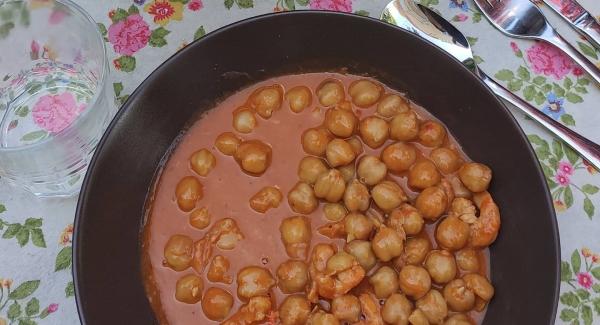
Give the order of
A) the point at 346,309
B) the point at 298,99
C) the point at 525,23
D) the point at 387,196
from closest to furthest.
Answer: the point at 346,309
the point at 387,196
the point at 298,99
the point at 525,23

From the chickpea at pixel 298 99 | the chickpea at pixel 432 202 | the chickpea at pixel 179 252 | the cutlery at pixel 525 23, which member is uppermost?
the cutlery at pixel 525 23

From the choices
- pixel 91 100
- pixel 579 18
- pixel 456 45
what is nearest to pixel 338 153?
pixel 456 45

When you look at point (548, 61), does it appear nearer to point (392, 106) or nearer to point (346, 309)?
point (392, 106)

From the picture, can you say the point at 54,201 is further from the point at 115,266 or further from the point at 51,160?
the point at 115,266

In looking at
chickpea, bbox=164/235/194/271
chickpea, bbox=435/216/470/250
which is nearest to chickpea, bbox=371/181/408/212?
chickpea, bbox=435/216/470/250

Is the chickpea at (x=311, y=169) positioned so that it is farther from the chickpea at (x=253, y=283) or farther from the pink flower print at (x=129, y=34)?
the pink flower print at (x=129, y=34)

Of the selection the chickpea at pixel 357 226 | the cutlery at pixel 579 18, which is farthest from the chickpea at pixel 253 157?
the cutlery at pixel 579 18

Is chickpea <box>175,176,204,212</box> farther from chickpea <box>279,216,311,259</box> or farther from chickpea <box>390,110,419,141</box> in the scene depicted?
chickpea <box>390,110,419,141</box>
